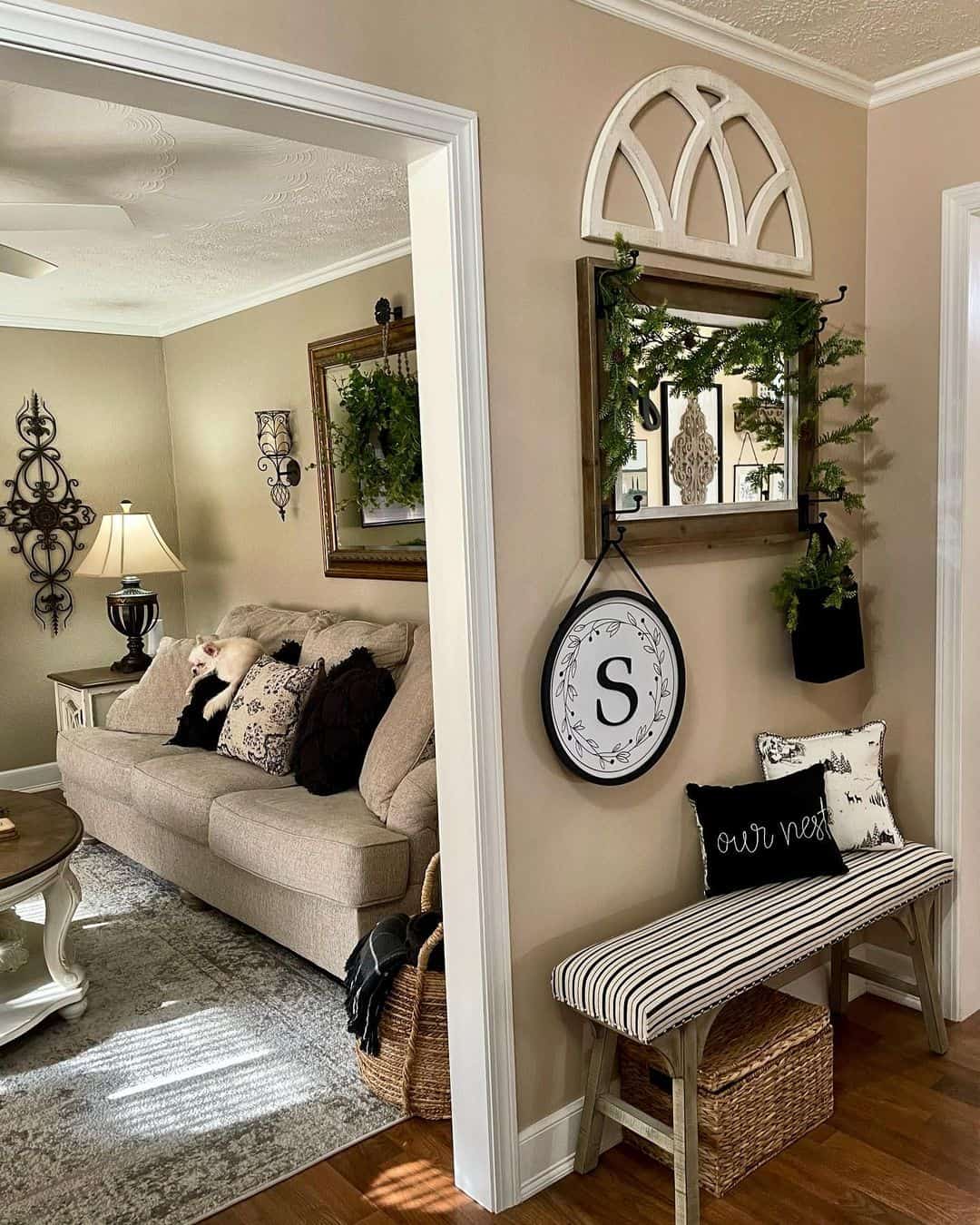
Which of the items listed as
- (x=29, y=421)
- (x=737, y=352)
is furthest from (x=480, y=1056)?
(x=29, y=421)

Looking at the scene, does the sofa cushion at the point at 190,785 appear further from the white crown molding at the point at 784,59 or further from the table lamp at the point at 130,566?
the white crown molding at the point at 784,59

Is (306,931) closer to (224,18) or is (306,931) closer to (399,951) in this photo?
(399,951)

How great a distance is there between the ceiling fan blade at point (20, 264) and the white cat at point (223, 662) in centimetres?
173

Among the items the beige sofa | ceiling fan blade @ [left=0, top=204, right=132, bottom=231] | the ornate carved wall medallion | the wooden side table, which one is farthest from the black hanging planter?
the wooden side table

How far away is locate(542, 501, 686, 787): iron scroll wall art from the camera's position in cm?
238

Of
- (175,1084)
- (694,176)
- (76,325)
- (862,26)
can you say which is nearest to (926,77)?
(862,26)

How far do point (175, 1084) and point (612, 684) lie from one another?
1.59 metres

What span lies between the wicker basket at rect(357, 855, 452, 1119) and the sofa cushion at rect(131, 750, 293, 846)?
1.34 m

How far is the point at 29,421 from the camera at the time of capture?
18.9 feet

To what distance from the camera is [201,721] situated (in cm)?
447

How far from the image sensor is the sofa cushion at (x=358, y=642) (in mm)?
4086

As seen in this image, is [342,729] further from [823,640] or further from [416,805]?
[823,640]

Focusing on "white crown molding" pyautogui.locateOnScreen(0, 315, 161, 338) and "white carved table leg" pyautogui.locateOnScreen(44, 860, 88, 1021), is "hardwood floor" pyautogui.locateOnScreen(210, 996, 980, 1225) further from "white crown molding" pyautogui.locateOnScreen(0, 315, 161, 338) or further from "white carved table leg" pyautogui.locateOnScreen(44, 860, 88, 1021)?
"white crown molding" pyautogui.locateOnScreen(0, 315, 161, 338)

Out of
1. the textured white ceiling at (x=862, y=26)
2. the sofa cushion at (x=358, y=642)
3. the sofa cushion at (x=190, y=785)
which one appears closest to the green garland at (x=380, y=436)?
the sofa cushion at (x=358, y=642)
